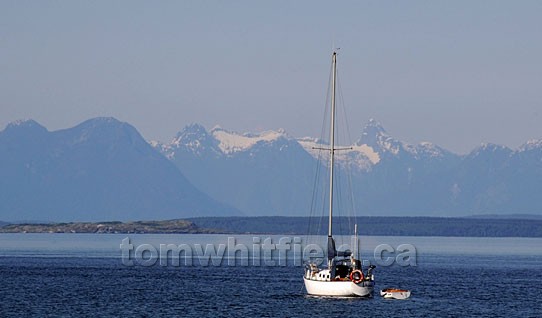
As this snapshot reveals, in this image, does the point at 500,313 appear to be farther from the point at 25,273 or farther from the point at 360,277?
the point at 25,273

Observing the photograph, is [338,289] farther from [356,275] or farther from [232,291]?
[232,291]

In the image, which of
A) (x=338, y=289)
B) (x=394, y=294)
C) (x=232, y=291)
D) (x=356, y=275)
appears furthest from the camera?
(x=232, y=291)

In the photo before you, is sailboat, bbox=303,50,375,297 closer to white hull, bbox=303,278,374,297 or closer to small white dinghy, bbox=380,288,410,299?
white hull, bbox=303,278,374,297

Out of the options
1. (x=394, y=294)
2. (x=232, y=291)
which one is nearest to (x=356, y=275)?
(x=394, y=294)

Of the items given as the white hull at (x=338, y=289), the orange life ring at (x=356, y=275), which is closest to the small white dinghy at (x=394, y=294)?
the white hull at (x=338, y=289)

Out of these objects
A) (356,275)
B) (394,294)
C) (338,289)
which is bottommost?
(394,294)

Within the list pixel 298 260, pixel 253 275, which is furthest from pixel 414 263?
pixel 253 275

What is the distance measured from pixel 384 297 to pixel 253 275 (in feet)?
107

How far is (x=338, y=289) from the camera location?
307 feet

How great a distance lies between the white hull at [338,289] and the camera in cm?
9319

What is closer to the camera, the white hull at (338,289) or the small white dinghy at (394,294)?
the white hull at (338,289)

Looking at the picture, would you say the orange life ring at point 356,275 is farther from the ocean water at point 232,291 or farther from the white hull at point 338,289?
the ocean water at point 232,291

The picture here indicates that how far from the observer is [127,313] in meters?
85.1

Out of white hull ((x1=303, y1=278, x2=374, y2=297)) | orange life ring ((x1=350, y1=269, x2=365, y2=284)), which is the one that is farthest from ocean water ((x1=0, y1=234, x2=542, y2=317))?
orange life ring ((x1=350, y1=269, x2=365, y2=284))
